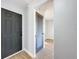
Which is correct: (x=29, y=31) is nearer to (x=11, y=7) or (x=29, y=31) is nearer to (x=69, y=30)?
(x=11, y=7)

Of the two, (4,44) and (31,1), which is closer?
(4,44)

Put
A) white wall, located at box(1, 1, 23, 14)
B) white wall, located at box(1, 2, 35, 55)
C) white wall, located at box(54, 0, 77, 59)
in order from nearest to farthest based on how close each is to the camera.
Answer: white wall, located at box(54, 0, 77, 59) < white wall, located at box(1, 1, 23, 14) < white wall, located at box(1, 2, 35, 55)

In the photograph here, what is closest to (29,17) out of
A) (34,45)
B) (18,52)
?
(34,45)

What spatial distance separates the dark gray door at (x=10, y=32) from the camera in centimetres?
326

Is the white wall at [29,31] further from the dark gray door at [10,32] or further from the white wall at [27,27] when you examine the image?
the dark gray door at [10,32]

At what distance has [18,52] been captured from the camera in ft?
13.6

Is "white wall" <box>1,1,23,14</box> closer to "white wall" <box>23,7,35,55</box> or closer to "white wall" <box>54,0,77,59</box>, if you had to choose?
"white wall" <box>23,7,35,55</box>

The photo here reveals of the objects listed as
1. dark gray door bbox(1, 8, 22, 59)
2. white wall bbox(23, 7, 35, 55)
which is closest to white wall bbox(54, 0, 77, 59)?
dark gray door bbox(1, 8, 22, 59)

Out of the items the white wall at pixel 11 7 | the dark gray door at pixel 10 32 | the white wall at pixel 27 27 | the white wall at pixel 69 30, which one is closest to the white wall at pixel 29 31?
the white wall at pixel 27 27

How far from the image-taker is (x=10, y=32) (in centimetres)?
366

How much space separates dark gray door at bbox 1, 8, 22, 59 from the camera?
128 inches

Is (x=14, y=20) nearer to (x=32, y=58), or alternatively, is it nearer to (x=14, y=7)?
(x=14, y=7)

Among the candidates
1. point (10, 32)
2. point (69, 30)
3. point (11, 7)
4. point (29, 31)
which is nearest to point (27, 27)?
point (29, 31)

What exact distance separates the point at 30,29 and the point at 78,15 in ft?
11.8
